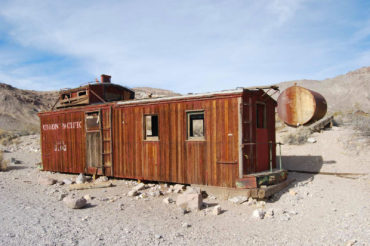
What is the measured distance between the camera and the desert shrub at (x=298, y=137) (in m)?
16.0

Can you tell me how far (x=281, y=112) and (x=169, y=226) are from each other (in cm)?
1314

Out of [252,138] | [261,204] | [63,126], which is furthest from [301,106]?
[63,126]

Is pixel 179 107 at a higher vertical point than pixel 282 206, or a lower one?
higher

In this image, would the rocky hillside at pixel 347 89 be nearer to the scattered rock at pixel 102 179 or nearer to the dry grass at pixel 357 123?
the dry grass at pixel 357 123

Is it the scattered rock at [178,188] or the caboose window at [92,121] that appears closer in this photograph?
the scattered rock at [178,188]

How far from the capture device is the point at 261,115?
1038 centimetres

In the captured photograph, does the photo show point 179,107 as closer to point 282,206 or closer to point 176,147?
point 176,147

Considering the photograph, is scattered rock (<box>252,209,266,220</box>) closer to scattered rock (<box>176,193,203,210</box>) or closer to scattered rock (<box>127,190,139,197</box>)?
scattered rock (<box>176,193,203,210</box>)

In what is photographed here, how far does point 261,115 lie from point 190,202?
4329 millimetres

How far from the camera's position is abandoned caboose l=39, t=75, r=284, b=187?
9.04 m

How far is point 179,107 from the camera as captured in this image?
9.98m

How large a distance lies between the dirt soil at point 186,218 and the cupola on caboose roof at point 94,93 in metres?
4.18

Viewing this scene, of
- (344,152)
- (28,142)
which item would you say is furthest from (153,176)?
(28,142)

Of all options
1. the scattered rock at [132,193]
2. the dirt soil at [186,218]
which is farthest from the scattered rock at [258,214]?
the scattered rock at [132,193]
